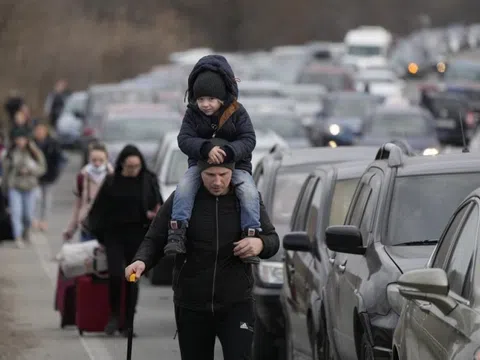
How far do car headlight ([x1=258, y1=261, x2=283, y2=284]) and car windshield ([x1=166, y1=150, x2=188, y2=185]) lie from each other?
6.17 m

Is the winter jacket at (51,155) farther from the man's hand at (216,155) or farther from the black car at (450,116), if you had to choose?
the man's hand at (216,155)

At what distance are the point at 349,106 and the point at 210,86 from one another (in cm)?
3231

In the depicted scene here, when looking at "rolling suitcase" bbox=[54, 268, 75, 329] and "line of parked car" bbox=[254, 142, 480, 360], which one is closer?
"line of parked car" bbox=[254, 142, 480, 360]

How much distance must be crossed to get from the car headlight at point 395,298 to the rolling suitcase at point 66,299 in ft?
22.2

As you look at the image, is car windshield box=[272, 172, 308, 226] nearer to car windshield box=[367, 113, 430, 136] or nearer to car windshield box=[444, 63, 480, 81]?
car windshield box=[367, 113, 430, 136]

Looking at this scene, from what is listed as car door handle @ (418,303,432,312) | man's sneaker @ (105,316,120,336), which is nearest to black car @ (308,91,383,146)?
man's sneaker @ (105,316,120,336)

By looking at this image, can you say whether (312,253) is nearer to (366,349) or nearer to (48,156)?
(366,349)

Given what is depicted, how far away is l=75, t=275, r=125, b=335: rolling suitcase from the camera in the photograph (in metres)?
15.2

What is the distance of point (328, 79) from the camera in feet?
175

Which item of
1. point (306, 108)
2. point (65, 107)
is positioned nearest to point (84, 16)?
point (65, 107)

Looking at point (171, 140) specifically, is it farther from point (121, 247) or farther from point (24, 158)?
point (121, 247)

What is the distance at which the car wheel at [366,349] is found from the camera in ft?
29.9

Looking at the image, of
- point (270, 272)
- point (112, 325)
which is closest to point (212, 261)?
point (270, 272)

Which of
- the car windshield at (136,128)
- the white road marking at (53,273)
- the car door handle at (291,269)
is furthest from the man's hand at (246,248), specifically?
the car windshield at (136,128)
